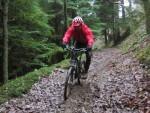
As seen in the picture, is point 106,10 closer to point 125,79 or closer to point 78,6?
point 78,6

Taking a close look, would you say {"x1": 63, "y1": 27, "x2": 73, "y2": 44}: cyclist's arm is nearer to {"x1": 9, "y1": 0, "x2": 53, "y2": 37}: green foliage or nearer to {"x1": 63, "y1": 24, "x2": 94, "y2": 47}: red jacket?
{"x1": 63, "y1": 24, "x2": 94, "y2": 47}: red jacket

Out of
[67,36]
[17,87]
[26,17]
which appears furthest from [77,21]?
[26,17]

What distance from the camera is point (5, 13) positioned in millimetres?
13969

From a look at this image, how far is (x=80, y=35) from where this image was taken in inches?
420

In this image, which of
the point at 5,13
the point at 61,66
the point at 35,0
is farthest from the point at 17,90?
the point at 35,0

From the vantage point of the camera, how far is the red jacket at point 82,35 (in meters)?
10.4

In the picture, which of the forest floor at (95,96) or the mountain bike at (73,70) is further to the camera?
the mountain bike at (73,70)

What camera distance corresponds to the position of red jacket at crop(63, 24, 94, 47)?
1037cm

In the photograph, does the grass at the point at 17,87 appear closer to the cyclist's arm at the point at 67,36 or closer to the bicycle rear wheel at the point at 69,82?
the bicycle rear wheel at the point at 69,82

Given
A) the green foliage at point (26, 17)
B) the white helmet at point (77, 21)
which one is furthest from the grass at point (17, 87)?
the green foliage at point (26, 17)

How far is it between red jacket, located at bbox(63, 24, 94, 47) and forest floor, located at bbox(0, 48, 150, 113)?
4.96 ft

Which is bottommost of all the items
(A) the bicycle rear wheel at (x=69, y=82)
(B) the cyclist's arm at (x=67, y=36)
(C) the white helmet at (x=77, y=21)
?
(A) the bicycle rear wheel at (x=69, y=82)

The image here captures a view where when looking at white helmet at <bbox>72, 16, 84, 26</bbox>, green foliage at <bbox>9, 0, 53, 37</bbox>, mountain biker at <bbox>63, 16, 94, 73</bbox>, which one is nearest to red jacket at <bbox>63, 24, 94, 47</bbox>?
mountain biker at <bbox>63, 16, 94, 73</bbox>

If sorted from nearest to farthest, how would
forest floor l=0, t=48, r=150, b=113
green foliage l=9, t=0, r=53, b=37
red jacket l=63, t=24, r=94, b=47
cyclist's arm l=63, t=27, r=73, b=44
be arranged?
forest floor l=0, t=48, r=150, b=113 < cyclist's arm l=63, t=27, r=73, b=44 < red jacket l=63, t=24, r=94, b=47 < green foliage l=9, t=0, r=53, b=37
